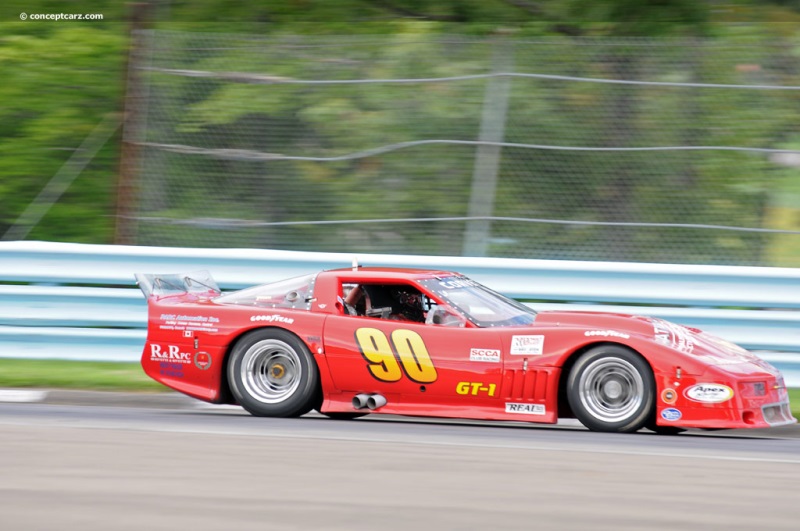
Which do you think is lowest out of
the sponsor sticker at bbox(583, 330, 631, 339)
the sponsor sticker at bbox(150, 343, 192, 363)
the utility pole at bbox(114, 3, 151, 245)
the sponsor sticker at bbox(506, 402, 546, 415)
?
the sponsor sticker at bbox(506, 402, 546, 415)

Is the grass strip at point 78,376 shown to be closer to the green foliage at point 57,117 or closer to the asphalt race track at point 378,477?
the asphalt race track at point 378,477

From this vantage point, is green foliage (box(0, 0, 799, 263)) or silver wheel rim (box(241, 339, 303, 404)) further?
green foliage (box(0, 0, 799, 263))

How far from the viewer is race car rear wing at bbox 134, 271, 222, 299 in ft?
28.3

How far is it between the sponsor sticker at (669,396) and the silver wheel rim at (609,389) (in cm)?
19

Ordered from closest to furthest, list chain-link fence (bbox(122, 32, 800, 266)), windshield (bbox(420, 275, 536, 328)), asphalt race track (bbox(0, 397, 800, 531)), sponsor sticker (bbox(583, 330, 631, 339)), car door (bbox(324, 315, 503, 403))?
asphalt race track (bbox(0, 397, 800, 531)) < sponsor sticker (bbox(583, 330, 631, 339)) < car door (bbox(324, 315, 503, 403)) < windshield (bbox(420, 275, 536, 328)) < chain-link fence (bbox(122, 32, 800, 266))

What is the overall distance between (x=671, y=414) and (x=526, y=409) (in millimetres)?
922

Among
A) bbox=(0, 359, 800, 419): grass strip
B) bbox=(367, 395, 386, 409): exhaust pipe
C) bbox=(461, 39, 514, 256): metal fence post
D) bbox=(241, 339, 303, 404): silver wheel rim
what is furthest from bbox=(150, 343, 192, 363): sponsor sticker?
bbox=(461, 39, 514, 256): metal fence post

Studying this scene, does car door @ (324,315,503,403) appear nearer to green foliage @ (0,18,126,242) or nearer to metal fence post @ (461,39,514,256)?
metal fence post @ (461,39,514,256)

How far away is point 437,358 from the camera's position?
771cm

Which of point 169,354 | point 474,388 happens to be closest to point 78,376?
point 169,354

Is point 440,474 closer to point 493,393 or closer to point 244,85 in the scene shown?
point 493,393

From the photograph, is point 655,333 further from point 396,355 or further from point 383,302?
point 383,302

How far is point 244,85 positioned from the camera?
1076cm

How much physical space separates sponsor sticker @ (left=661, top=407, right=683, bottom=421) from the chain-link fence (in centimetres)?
283
